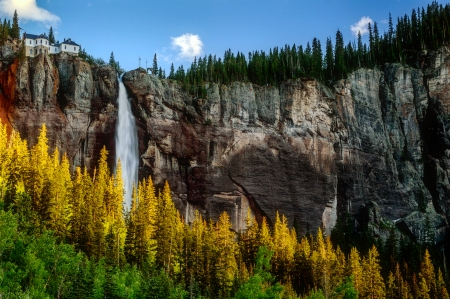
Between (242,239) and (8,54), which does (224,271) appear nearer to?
(242,239)

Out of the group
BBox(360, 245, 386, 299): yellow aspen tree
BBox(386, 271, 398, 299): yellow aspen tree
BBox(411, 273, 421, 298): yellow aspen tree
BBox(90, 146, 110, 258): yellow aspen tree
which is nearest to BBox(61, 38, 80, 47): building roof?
BBox(90, 146, 110, 258): yellow aspen tree

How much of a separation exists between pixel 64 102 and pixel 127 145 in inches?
532

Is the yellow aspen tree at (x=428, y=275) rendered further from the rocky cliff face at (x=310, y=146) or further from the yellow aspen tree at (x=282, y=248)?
the yellow aspen tree at (x=282, y=248)

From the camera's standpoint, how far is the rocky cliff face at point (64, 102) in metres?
90.4

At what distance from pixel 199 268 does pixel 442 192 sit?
220 feet

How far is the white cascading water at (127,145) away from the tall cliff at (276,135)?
129 centimetres

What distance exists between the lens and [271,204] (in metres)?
102

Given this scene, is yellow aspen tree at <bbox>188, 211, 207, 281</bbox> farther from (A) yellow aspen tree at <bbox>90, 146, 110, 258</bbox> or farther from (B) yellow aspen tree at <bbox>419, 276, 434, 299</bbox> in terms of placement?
(B) yellow aspen tree at <bbox>419, 276, 434, 299</bbox>

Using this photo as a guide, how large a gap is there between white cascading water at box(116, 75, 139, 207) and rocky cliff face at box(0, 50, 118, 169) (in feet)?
4.18

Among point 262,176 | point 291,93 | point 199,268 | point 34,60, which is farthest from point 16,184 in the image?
point 291,93

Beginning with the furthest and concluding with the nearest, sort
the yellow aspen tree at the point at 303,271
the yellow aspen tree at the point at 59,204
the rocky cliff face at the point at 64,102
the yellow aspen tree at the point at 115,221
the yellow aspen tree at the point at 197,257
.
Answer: the rocky cliff face at the point at 64,102
the yellow aspen tree at the point at 303,271
the yellow aspen tree at the point at 197,257
the yellow aspen tree at the point at 115,221
the yellow aspen tree at the point at 59,204

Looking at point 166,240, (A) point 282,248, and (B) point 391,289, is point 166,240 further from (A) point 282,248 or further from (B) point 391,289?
(B) point 391,289

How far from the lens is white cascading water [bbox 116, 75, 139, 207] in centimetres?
9456

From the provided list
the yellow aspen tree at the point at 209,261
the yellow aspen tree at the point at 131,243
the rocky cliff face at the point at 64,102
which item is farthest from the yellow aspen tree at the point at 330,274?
the rocky cliff face at the point at 64,102
